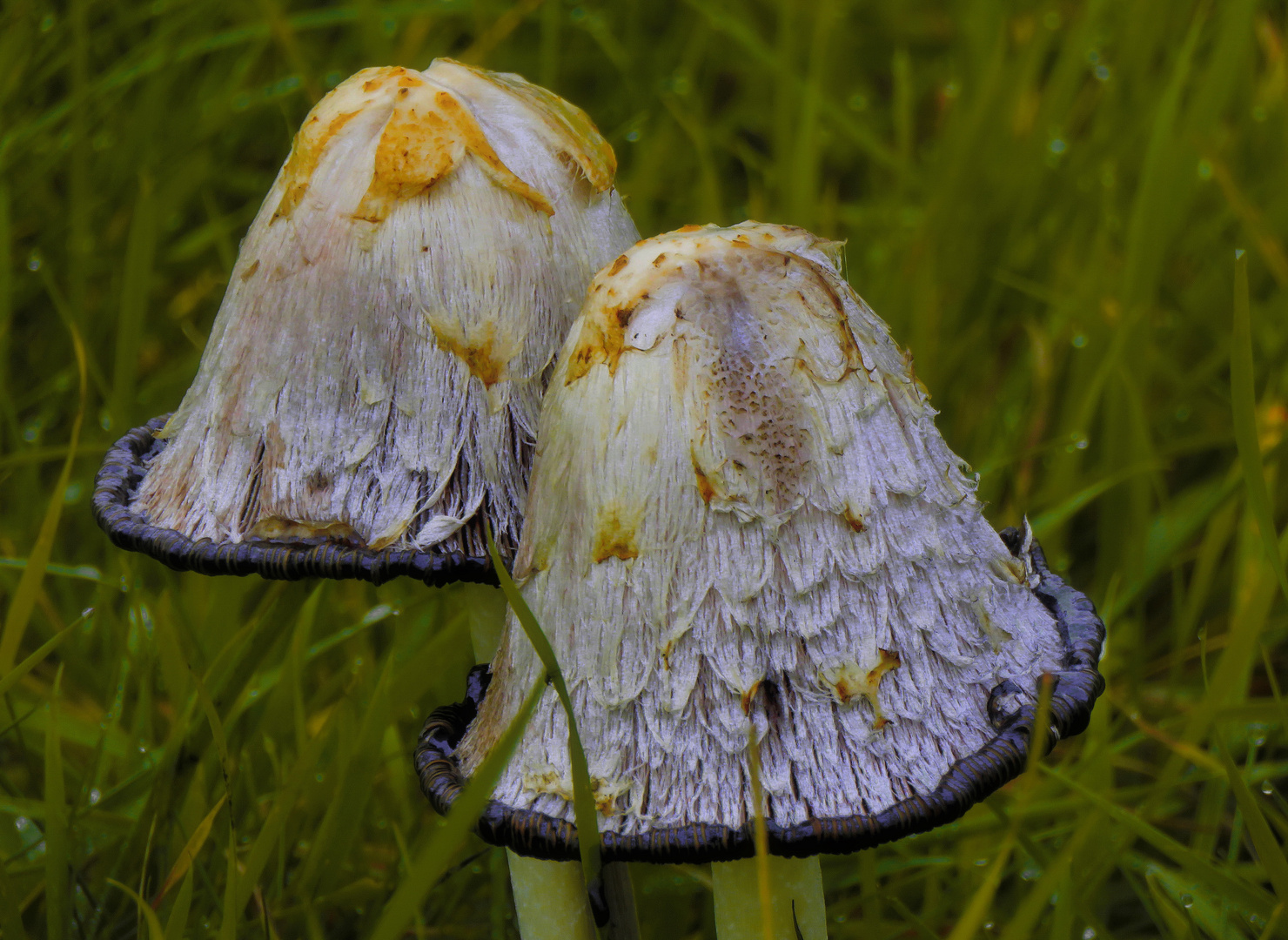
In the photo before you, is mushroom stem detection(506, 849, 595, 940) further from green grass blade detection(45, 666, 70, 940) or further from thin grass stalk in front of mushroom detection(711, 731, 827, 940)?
green grass blade detection(45, 666, 70, 940)

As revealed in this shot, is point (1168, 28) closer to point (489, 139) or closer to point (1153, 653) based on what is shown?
point (1153, 653)

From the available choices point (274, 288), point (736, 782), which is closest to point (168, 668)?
point (274, 288)

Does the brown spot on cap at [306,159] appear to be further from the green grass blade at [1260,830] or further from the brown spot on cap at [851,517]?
the green grass blade at [1260,830]

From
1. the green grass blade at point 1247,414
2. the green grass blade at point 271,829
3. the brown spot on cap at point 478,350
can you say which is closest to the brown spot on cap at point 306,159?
the brown spot on cap at point 478,350

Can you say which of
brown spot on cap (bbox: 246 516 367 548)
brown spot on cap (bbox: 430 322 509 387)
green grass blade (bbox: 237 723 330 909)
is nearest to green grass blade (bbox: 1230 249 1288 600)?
brown spot on cap (bbox: 430 322 509 387)

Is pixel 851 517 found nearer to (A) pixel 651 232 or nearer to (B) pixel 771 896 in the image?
(B) pixel 771 896

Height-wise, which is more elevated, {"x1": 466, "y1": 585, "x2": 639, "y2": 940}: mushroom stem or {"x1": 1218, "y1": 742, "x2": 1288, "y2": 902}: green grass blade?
{"x1": 1218, "y1": 742, "x2": 1288, "y2": 902}: green grass blade
